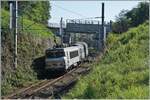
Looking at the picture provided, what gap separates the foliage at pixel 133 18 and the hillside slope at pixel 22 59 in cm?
1771

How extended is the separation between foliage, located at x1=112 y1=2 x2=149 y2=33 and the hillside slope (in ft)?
58.1

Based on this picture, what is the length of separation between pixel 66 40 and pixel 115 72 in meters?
62.9

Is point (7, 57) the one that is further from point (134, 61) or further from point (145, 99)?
point (145, 99)

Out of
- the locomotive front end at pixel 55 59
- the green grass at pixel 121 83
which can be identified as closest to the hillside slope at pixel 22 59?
the locomotive front end at pixel 55 59

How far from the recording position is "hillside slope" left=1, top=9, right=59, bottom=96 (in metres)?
34.0

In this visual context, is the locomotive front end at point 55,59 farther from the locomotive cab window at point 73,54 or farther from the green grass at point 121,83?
the green grass at point 121,83

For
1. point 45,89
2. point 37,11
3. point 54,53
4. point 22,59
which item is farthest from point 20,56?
point 37,11

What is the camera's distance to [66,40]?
79500mm

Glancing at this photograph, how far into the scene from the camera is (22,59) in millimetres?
39656

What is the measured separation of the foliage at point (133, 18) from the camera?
61406 millimetres

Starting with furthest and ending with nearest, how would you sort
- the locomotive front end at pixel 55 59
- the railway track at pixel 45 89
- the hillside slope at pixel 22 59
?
1. the locomotive front end at pixel 55 59
2. the hillside slope at pixel 22 59
3. the railway track at pixel 45 89

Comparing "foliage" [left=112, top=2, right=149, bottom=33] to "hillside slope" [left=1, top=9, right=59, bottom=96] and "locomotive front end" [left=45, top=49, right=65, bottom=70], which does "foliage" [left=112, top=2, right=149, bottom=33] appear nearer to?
"hillside slope" [left=1, top=9, right=59, bottom=96]

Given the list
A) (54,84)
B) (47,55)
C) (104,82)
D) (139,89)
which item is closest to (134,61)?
(104,82)

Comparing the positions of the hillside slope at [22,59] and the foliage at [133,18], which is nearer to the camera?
the hillside slope at [22,59]
